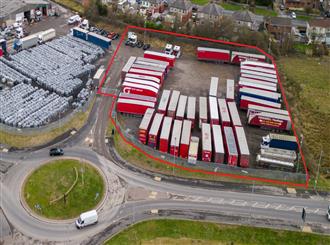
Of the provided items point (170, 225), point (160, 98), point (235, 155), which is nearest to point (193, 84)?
point (160, 98)

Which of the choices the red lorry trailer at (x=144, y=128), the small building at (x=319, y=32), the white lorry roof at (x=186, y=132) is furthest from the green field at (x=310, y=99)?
the red lorry trailer at (x=144, y=128)

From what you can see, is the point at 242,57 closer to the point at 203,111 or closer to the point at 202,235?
the point at 203,111

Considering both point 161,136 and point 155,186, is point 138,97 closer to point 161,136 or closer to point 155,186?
point 161,136

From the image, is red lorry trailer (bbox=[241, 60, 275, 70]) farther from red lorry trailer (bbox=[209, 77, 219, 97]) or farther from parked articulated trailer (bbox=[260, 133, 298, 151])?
parked articulated trailer (bbox=[260, 133, 298, 151])

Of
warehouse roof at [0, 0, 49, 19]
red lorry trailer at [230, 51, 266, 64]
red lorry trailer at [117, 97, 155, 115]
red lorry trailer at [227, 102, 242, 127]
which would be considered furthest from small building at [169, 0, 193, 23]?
red lorry trailer at [117, 97, 155, 115]

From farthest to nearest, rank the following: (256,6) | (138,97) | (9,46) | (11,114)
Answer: (256,6) → (9,46) → (138,97) → (11,114)

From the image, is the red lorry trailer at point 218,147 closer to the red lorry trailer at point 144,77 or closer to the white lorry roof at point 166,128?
the white lorry roof at point 166,128

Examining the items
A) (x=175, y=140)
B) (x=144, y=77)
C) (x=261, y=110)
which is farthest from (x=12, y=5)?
(x=261, y=110)
